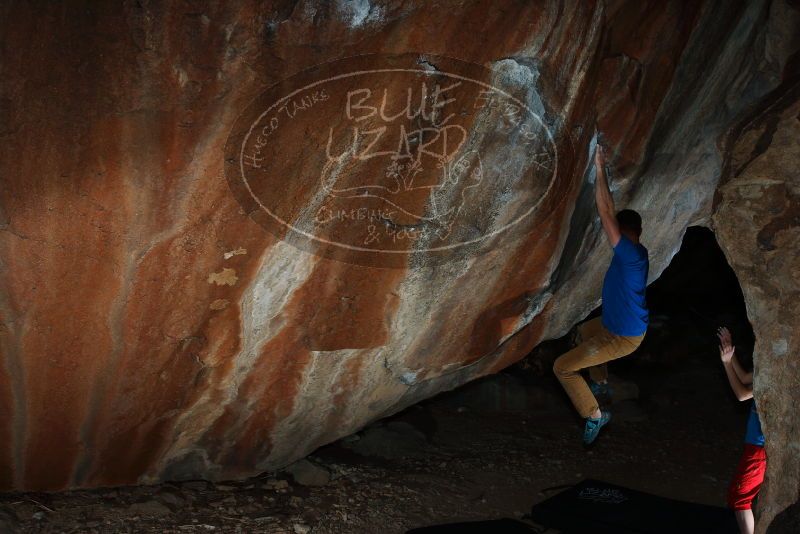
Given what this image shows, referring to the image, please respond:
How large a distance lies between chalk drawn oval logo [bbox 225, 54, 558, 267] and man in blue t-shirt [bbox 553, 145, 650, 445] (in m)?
0.34

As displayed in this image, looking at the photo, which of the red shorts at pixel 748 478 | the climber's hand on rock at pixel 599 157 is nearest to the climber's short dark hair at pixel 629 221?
the climber's hand on rock at pixel 599 157

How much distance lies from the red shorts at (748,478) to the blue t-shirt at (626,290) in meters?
0.80

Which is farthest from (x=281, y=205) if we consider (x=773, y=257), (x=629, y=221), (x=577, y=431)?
(x=577, y=431)

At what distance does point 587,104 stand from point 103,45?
2215 millimetres

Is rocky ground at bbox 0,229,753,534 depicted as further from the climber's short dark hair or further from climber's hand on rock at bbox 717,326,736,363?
the climber's short dark hair

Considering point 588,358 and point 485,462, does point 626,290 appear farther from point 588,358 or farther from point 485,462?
point 485,462

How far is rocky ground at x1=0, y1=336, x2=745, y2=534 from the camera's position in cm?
425

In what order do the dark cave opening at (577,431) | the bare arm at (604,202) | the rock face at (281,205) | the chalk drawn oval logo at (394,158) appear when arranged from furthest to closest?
the dark cave opening at (577,431) < the bare arm at (604,202) < the chalk drawn oval logo at (394,158) < the rock face at (281,205)

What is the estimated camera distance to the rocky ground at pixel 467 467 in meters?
4.25

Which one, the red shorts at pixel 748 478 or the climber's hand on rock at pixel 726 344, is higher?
the climber's hand on rock at pixel 726 344

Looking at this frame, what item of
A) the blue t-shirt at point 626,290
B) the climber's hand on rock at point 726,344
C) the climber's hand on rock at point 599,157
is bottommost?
the climber's hand on rock at point 726,344

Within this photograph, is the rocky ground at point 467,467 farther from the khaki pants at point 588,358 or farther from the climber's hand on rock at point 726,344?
the climber's hand on rock at point 726,344

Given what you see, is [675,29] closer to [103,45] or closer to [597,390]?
[597,390]

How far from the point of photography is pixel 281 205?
3721 millimetres
